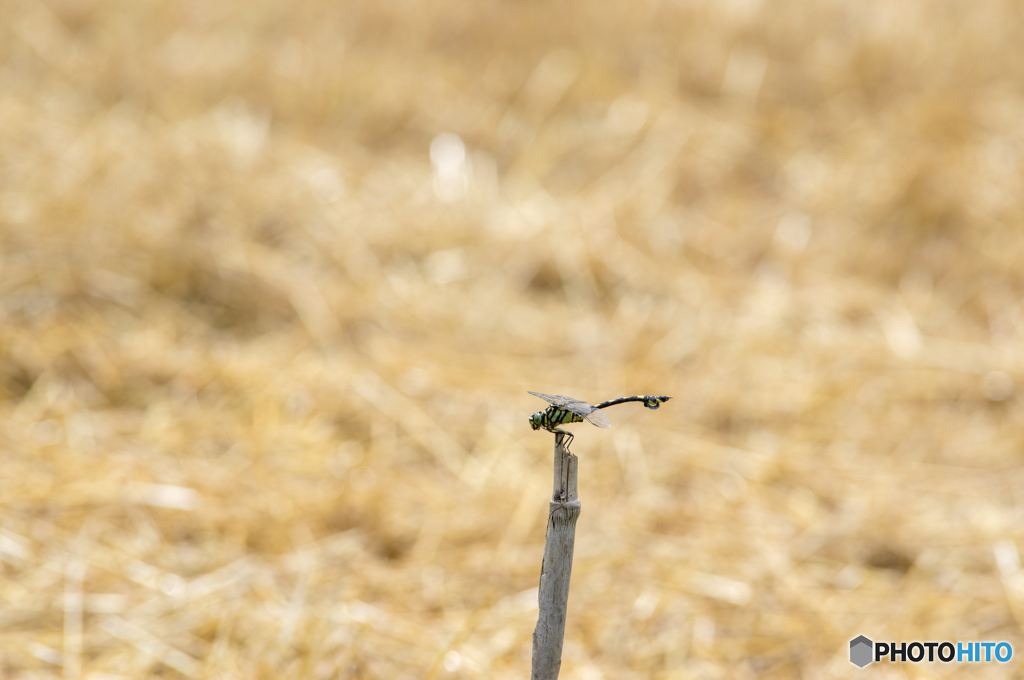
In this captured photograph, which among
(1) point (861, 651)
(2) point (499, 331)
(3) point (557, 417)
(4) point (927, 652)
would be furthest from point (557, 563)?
(2) point (499, 331)

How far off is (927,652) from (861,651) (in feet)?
0.56

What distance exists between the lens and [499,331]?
3.57 metres

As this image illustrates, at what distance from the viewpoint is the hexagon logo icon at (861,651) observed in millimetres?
2008

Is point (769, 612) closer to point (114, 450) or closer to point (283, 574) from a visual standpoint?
point (283, 574)

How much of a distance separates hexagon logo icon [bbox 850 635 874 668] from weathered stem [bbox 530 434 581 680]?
123 centimetres

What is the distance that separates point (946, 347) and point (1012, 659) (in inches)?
73.9

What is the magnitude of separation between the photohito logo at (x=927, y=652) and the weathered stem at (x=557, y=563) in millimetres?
1249

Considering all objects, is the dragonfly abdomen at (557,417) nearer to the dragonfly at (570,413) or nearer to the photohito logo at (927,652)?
the dragonfly at (570,413)

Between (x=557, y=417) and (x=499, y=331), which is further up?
(x=499, y=331)

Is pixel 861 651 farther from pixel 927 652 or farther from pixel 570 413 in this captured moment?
pixel 570 413

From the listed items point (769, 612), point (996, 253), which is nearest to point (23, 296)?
point (769, 612)

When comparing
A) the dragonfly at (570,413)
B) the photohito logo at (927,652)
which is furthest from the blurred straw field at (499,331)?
the dragonfly at (570,413)

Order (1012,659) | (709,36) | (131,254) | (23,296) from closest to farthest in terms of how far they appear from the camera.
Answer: (1012,659) → (23,296) → (131,254) → (709,36)

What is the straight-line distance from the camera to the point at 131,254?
3.41 m
